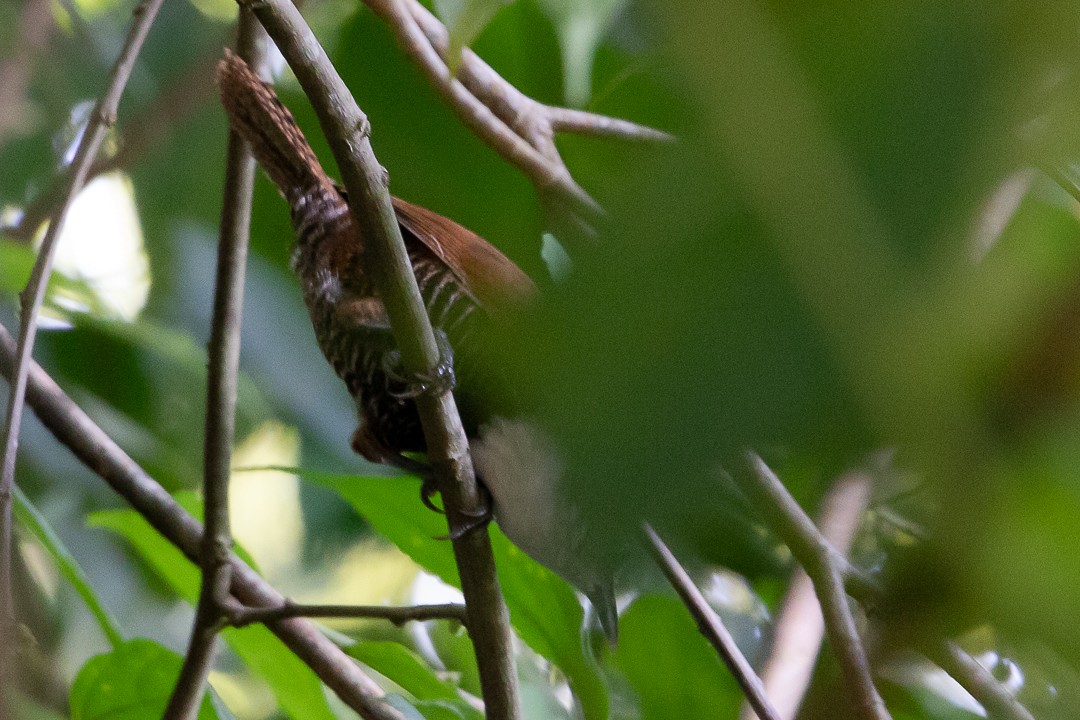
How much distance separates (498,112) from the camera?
2109 millimetres

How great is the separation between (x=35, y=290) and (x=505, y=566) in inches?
30.8

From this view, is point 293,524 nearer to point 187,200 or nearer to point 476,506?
point 187,200

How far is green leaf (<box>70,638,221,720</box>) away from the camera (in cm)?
158

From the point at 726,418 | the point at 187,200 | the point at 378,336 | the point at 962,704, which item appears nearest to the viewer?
the point at 726,418

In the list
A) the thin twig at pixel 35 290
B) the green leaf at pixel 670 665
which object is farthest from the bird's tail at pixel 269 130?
the green leaf at pixel 670 665

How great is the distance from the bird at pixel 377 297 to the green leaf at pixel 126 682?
471 millimetres

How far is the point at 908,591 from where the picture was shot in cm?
28

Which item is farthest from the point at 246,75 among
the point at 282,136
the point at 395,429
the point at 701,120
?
the point at 701,120

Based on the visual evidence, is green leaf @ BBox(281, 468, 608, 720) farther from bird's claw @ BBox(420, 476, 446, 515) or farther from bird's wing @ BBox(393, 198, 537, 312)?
bird's wing @ BBox(393, 198, 537, 312)

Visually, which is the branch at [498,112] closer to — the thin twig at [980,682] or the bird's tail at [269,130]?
the bird's tail at [269,130]

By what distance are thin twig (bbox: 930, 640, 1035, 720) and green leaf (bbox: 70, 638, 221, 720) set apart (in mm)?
1361

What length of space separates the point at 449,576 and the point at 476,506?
406 mm

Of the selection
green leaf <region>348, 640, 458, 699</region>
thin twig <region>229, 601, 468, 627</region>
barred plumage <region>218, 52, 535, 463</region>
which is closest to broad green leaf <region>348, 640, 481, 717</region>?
green leaf <region>348, 640, 458, 699</region>

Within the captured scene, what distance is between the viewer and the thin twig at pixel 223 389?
1.62 metres
